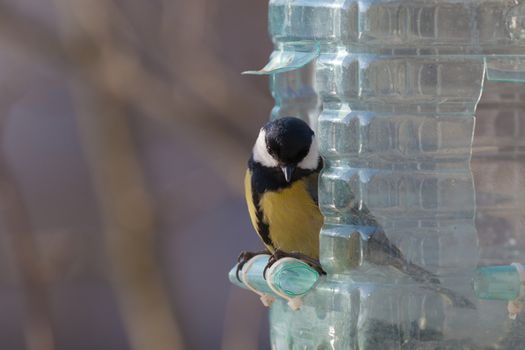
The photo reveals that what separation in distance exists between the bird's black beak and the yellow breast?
3cm

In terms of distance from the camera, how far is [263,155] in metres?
3.02

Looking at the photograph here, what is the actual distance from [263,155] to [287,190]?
18 cm

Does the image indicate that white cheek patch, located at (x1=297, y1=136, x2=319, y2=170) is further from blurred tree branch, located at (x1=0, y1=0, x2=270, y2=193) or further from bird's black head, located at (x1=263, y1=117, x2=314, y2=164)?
blurred tree branch, located at (x1=0, y1=0, x2=270, y2=193)

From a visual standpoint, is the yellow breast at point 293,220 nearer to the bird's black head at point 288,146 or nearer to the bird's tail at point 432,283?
the bird's black head at point 288,146

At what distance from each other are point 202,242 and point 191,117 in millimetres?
3392

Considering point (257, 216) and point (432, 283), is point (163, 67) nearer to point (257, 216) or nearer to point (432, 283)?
point (257, 216)

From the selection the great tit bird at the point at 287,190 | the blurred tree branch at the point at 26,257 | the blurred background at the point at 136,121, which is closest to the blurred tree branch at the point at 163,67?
the blurred background at the point at 136,121

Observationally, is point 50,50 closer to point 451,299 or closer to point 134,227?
point 134,227

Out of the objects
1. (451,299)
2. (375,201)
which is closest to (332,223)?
(375,201)

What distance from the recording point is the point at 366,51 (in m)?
2.14

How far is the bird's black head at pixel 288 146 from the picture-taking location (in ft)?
9.24

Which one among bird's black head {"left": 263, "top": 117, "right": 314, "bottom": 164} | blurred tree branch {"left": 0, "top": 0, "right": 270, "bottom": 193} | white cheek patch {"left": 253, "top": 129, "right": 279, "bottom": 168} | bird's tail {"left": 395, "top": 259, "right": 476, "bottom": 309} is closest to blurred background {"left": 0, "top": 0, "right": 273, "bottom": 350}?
blurred tree branch {"left": 0, "top": 0, "right": 270, "bottom": 193}

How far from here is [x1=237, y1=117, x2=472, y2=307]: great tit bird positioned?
2.78 m

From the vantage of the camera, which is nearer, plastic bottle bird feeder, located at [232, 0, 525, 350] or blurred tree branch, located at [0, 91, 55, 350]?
plastic bottle bird feeder, located at [232, 0, 525, 350]
